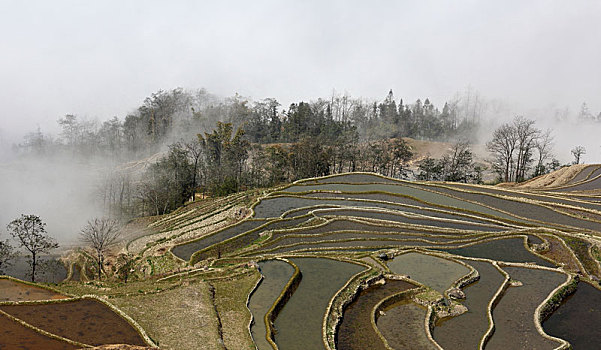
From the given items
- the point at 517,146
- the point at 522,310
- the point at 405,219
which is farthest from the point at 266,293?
the point at 517,146

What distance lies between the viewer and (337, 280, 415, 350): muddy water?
19.5m

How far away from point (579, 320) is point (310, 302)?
16367mm

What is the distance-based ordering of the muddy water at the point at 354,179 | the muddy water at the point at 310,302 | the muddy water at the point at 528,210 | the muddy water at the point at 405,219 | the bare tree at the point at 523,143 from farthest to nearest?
1. the bare tree at the point at 523,143
2. the muddy water at the point at 354,179
3. the muddy water at the point at 405,219
4. the muddy water at the point at 528,210
5. the muddy water at the point at 310,302

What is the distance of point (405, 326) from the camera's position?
70.1ft

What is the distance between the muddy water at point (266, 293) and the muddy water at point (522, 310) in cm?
1175

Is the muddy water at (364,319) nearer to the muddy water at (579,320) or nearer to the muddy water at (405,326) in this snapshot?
the muddy water at (405,326)

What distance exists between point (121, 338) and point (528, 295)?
2481cm

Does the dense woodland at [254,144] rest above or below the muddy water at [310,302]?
above

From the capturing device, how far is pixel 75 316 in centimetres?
1842

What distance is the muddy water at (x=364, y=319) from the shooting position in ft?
63.9

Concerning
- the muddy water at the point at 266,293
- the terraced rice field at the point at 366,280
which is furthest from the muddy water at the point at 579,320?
the muddy water at the point at 266,293

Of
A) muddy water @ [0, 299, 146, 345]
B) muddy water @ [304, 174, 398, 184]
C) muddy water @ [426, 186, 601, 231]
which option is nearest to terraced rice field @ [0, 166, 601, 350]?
muddy water @ [0, 299, 146, 345]

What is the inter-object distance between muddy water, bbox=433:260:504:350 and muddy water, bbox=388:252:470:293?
59.7 inches

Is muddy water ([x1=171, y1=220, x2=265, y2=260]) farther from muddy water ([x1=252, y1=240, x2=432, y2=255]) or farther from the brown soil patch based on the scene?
the brown soil patch
